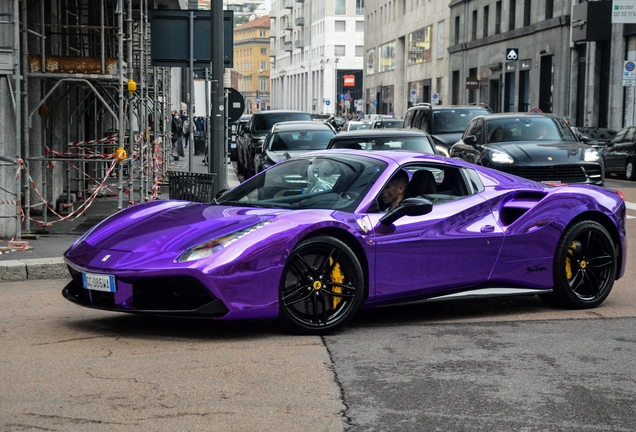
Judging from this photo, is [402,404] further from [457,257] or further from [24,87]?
[24,87]

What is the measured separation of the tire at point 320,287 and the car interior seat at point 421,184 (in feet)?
3.43

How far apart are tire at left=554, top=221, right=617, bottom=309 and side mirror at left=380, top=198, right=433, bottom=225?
1443 millimetres

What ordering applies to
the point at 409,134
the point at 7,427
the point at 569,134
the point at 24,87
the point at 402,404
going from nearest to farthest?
the point at 7,427 < the point at 402,404 < the point at 24,87 < the point at 409,134 < the point at 569,134

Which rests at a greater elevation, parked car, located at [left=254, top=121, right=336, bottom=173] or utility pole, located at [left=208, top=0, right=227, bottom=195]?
utility pole, located at [left=208, top=0, right=227, bottom=195]

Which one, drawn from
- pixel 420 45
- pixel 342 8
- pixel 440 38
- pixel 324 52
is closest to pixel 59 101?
pixel 440 38

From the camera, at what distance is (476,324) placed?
7.46m

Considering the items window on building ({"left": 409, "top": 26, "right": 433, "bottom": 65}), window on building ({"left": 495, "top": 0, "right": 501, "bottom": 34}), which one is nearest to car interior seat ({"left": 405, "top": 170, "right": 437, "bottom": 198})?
window on building ({"left": 495, "top": 0, "right": 501, "bottom": 34})

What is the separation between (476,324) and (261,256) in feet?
5.91

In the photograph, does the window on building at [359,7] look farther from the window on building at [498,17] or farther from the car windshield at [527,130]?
the car windshield at [527,130]

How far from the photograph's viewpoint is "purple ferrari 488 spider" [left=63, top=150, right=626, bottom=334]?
652 centimetres

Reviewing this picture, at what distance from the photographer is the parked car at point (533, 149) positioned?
1730 cm

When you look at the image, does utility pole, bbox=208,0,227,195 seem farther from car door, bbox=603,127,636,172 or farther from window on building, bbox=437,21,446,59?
window on building, bbox=437,21,446,59

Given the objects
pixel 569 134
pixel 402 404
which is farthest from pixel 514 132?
pixel 402 404

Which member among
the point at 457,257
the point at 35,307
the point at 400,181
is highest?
the point at 400,181
